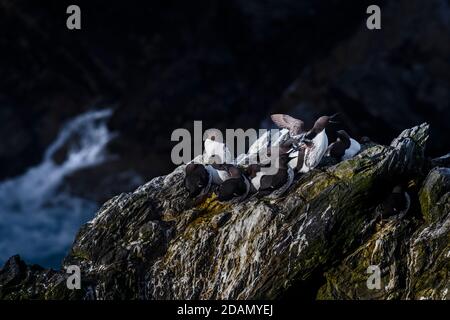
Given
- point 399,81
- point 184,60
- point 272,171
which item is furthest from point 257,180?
point 184,60

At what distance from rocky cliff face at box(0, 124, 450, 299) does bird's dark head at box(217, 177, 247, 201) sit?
21 cm

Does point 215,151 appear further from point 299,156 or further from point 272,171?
point 272,171

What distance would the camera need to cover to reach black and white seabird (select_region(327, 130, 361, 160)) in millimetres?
19375

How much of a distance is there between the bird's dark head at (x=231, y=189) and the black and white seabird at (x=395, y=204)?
115 inches

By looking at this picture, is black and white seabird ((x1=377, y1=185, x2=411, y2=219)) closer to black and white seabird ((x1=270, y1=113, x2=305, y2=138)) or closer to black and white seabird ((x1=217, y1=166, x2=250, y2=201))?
black and white seabird ((x1=217, y1=166, x2=250, y2=201))

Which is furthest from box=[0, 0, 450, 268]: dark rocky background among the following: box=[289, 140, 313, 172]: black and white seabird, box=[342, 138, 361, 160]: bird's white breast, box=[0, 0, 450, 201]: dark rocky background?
box=[289, 140, 313, 172]: black and white seabird

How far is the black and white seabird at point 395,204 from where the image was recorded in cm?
1772

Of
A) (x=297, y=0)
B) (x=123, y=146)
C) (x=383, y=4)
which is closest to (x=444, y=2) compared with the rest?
(x=383, y=4)

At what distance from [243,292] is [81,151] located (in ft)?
103

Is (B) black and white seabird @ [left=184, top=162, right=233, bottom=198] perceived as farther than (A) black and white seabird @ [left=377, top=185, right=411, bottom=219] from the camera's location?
Yes

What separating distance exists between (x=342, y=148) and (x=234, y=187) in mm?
2560

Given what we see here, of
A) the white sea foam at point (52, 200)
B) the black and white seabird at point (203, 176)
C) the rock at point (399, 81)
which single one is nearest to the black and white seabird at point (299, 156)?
the black and white seabird at point (203, 176)

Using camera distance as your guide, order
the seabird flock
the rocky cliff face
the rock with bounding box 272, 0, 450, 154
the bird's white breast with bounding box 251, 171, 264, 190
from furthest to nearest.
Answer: the rock with bounding box 272, 0, 450, 154 < the bird's white breast with bounding box 251, 171, 264, 190 < the seabird flock < the rocky cliff face

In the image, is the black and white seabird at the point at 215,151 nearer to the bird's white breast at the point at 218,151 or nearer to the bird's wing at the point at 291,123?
the bird's white breast at the point at 218,151
